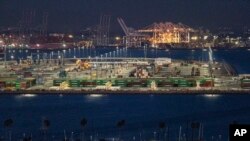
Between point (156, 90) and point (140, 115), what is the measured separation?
2.55m

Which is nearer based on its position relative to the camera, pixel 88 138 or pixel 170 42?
pixel 88 138

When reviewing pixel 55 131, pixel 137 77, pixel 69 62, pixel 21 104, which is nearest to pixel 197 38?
pixel 69 62

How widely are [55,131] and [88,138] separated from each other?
1023 millimetres

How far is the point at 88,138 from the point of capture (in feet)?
20.1

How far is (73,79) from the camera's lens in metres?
12.4

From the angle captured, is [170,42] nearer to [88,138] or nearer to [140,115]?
[140,115]

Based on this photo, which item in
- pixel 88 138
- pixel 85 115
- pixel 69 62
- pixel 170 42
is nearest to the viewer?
pixel 88 138

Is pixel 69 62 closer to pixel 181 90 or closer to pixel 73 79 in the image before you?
pixel 73 79

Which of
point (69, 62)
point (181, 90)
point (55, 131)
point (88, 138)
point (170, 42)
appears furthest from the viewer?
point (170, 42)

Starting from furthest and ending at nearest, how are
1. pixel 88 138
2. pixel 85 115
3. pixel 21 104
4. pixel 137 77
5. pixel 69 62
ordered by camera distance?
pixel 69 62 → pixel 137 77 → pixel 21 104 → pixel 85 115 → pixel 88 138

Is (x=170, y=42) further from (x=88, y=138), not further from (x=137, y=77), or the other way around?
(x=88, y=138)

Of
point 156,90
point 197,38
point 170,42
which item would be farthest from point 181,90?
point 197,38

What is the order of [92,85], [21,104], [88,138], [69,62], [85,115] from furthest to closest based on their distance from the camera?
[69,62] → [92,85] → [21,104] → [85,115] → [88,138]

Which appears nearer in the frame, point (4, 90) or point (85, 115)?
point (85, 115)
